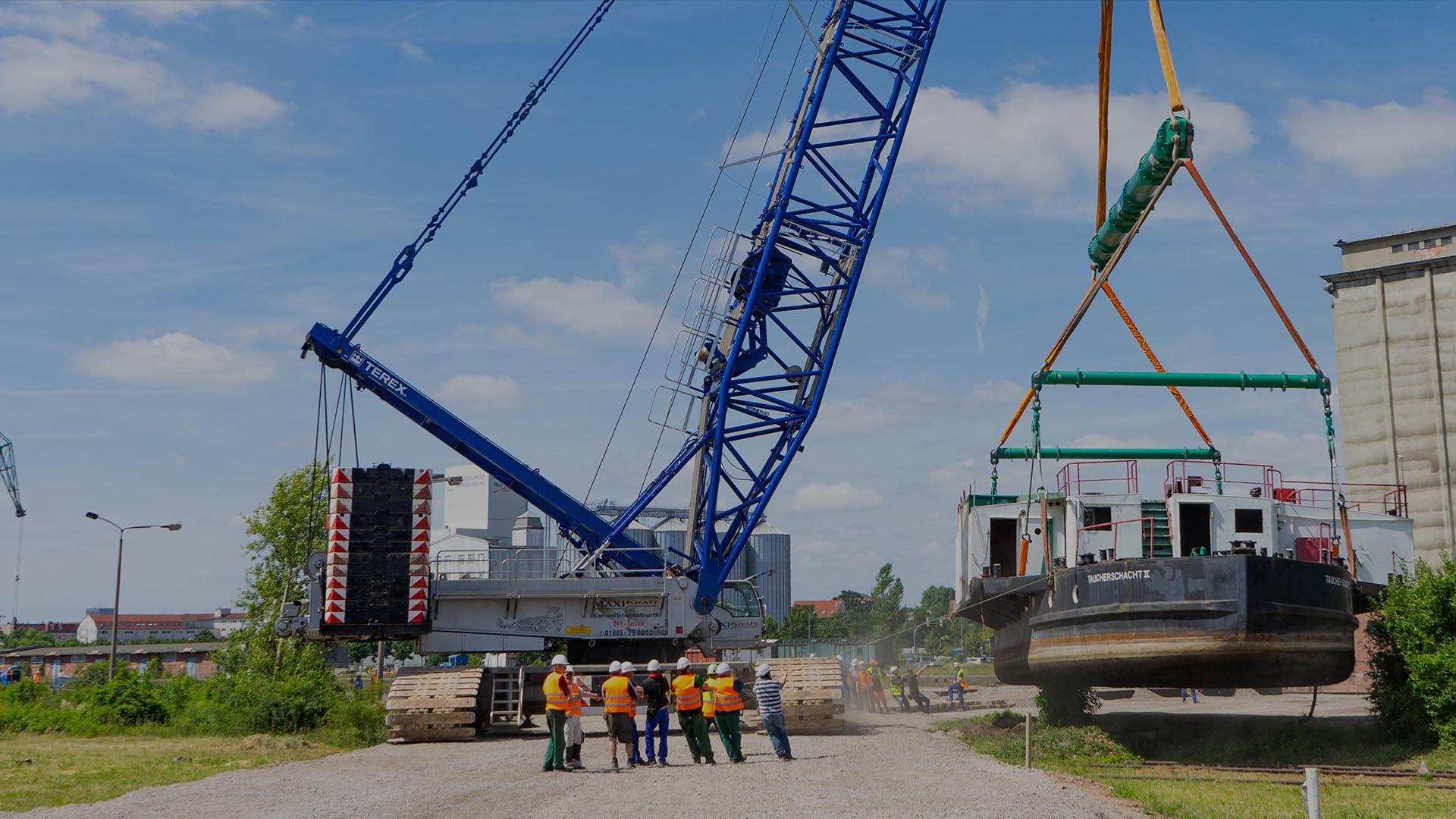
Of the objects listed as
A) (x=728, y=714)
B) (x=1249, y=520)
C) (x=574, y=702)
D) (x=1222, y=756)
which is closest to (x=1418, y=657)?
(x=1249, y=520)

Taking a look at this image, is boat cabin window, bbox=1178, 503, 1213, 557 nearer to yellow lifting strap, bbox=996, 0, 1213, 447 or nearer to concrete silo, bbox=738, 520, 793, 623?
yellow lifting strap, bbox=996, 0, 1213, 447

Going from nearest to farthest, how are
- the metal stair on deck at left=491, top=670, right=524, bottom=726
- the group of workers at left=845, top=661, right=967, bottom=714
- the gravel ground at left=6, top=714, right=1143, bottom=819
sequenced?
the gravel ground at left=6, top=714, right=1143, bottom=819 → the metal stair on deck at left=491, top=670, right=524, bottom=726 → the group of workers at left=845, top=661, right=967, bottom=714

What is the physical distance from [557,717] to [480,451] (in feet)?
36.6

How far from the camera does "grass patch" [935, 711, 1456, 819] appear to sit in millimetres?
13422

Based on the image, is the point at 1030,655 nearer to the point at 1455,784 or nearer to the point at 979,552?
the point at 979,552

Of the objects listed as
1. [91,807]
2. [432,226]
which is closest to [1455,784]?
[91,807]

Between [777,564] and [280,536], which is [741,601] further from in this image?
[777,564]

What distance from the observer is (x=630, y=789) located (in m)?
14.8

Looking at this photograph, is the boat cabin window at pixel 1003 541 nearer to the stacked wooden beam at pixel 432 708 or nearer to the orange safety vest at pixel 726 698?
the orange safety vest at pixel 726 698

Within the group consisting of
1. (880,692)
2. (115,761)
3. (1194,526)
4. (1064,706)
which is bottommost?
(880,692)

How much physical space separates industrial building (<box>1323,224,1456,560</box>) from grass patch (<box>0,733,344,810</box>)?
38.9m

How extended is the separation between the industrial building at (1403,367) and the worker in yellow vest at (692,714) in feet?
116

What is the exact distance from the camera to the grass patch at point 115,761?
15.0m

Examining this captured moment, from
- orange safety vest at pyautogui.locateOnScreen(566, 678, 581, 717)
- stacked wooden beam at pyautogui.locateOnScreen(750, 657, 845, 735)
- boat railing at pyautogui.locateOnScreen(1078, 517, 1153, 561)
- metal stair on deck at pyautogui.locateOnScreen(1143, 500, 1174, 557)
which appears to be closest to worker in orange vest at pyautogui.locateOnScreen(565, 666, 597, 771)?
orange safety vest at pyautogui.locateOnScreen(566, 678, 581, 717)
